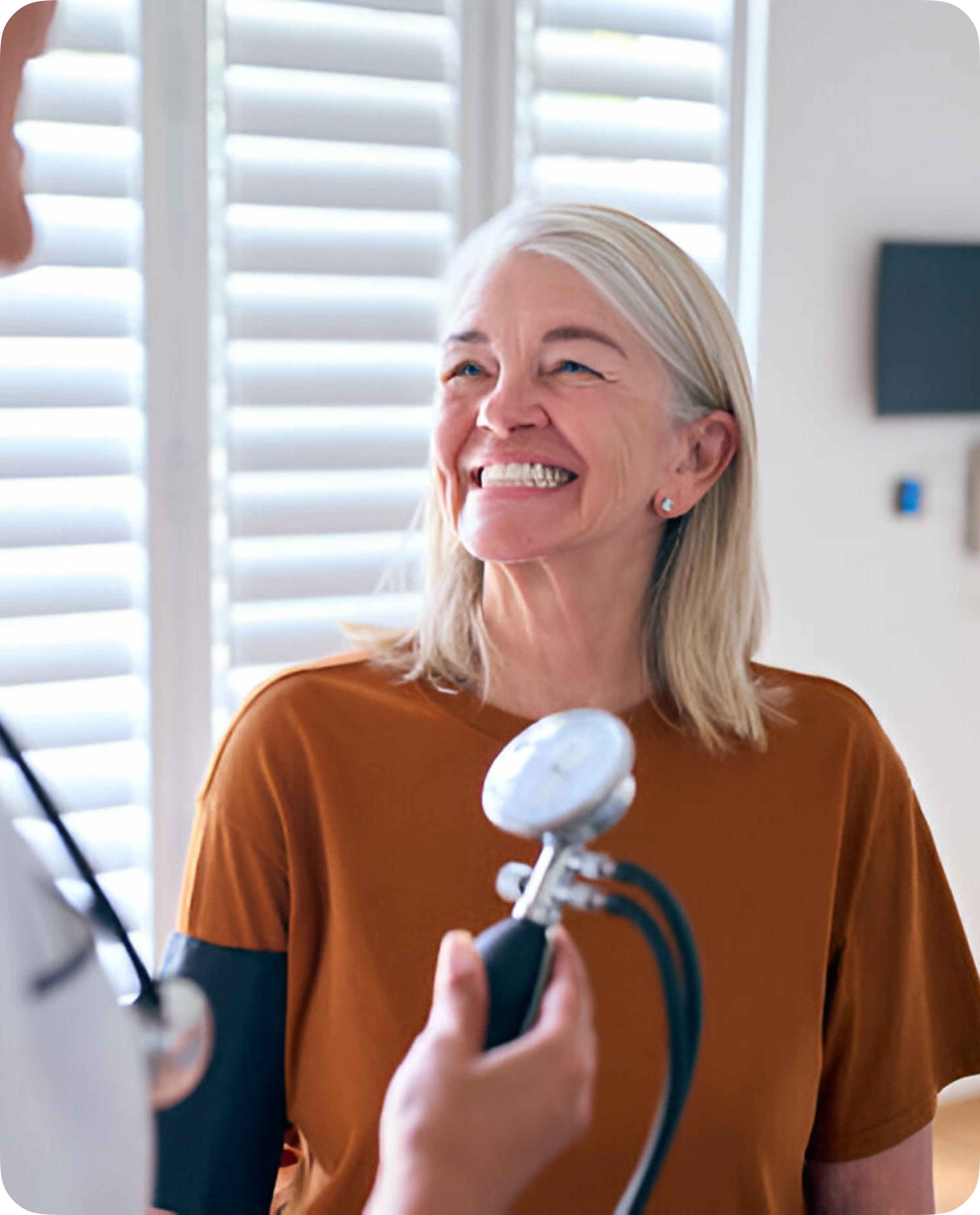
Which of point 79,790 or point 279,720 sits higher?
point 279,720

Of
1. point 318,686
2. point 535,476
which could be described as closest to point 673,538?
point 535,476

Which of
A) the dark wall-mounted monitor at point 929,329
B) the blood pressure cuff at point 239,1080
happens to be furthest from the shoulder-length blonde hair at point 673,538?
the dark wall-mounted monitor at point 929,329

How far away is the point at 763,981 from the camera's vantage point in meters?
0.96

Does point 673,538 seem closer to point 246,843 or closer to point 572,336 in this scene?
point 572,336

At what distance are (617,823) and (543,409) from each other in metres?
0.31

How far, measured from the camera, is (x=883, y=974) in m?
1.07

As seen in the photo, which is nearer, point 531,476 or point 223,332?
point 531,476

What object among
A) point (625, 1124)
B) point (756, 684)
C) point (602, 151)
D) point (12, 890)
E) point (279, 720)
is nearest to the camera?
point (12, 890)

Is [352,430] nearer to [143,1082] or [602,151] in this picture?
[602,151]

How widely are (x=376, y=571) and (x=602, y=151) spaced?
584 mm

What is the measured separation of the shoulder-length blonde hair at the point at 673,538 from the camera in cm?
104

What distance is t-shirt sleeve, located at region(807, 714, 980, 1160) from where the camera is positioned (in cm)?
105

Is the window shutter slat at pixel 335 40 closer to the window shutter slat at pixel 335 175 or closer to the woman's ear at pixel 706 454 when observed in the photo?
the window shutter slat at pixel 335 175

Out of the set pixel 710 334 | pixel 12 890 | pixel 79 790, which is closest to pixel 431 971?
pixel 710 334
